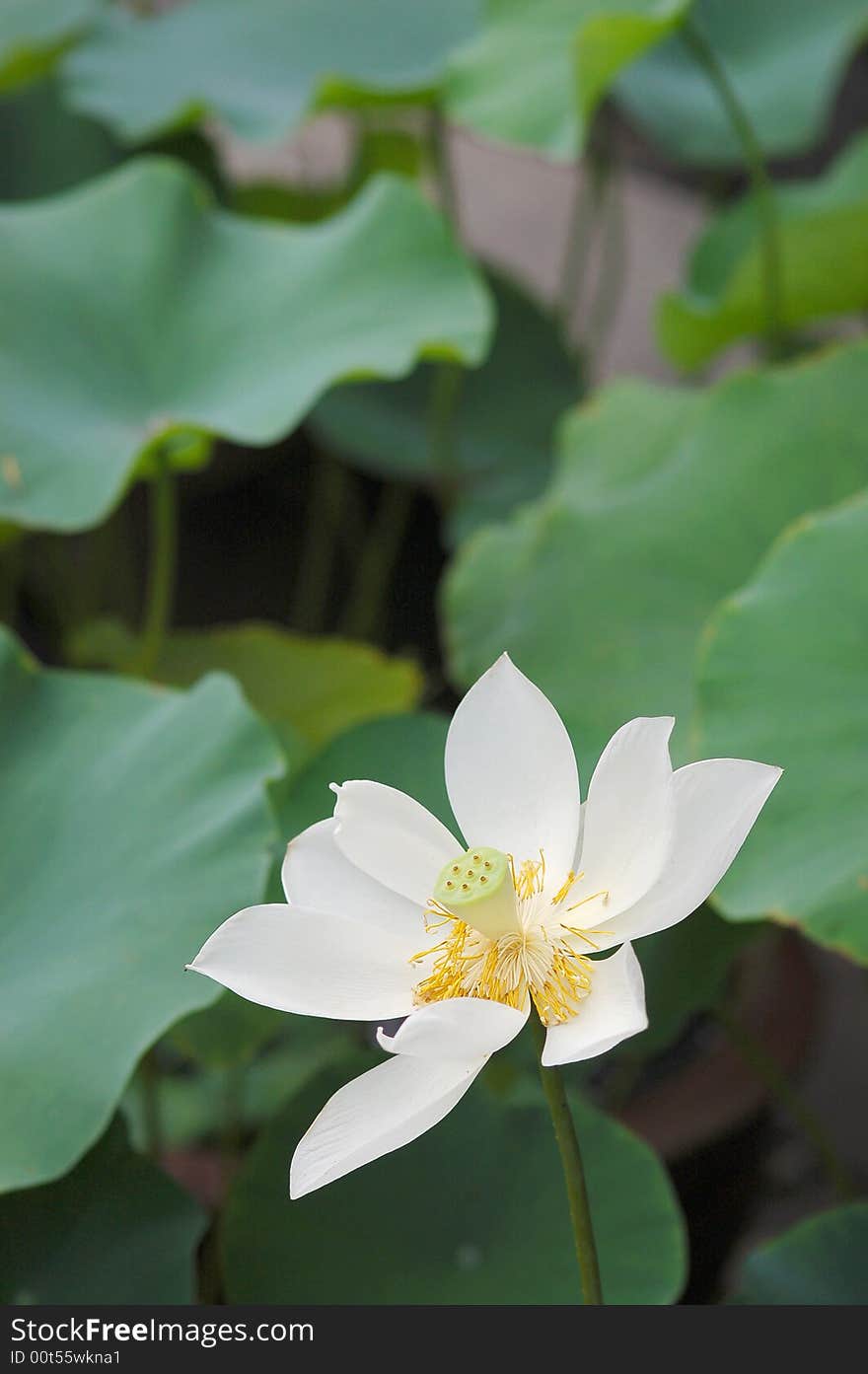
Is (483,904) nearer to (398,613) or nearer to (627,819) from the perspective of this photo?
(627,819)

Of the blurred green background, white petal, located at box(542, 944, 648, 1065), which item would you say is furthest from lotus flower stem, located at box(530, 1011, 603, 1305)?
the blurred green background

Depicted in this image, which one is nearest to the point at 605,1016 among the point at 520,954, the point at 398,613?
the point at 520,954

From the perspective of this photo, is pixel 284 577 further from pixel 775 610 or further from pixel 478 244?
pixel 775 610

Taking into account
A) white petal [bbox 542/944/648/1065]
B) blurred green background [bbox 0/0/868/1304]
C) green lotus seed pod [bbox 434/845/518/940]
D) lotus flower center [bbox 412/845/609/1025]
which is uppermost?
green lotus seed pod [bbox 434/845/518/940]

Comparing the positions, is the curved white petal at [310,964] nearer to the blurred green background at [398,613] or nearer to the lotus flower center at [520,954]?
the lotus flower center at [520,954]

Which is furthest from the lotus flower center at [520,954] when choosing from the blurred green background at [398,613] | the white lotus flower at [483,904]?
the blurred green background at [398,613]

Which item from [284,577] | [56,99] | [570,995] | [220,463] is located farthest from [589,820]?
[220,463]

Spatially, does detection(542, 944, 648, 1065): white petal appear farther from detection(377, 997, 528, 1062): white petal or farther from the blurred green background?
the blurred green background
